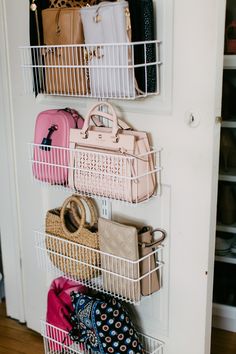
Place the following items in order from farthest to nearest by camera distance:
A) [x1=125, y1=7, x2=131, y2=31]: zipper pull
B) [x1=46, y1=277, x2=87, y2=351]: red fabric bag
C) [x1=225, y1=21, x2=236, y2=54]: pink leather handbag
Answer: [x1=225, y1=21, x2=236, y2=54]: pink leather handbag, [x1=46, y1=277, x2=87, y2=351]: red fabric bag, [x1=125, y1=7, x2=131, y2=31]: zipper pull

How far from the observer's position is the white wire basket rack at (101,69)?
1.51 metres

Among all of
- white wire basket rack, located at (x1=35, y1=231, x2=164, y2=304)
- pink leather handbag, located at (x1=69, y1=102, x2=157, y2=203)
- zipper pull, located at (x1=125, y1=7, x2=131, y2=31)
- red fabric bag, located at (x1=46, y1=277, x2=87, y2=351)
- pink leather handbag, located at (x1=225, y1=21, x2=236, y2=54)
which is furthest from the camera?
pink leather handbag, located at (x1=225, y1=21, x2=236, y2=54)

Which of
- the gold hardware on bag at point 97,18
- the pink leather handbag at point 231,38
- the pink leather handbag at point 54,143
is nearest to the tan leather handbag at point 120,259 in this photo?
the pink leather handbag at point 54,143

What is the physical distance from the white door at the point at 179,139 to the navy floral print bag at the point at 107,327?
0.12 meters

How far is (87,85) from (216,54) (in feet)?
1.48

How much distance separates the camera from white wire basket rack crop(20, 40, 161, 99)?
151 cm

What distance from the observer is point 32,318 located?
234 centimetres

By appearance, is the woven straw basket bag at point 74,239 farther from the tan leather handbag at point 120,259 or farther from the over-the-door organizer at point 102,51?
the over-the-door organizer at point 102,51

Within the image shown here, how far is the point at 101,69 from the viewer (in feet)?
5.14

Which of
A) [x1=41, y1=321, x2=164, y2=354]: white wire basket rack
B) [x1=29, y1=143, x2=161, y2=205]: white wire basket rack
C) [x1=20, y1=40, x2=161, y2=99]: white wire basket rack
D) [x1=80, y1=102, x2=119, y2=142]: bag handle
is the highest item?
[x1=20, y1=40, x2=161, y2=99]: white wire basket rack

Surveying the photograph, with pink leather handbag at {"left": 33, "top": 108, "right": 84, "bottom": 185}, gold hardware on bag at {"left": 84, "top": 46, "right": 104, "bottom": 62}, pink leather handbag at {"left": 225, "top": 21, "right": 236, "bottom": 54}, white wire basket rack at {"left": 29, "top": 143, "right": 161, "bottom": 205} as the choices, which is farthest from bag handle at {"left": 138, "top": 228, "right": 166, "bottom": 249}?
pink leather handbag at {"left": 225, "top": 21, "right": 236, "bottom": 54}

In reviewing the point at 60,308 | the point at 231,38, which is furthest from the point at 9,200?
the point at 231,38

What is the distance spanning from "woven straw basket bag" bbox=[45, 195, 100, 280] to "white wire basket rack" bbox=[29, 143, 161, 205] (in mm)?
146

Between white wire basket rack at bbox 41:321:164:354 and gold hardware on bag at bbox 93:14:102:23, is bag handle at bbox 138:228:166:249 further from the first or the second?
gold hardware on bag at bbox 93:14:102:23
